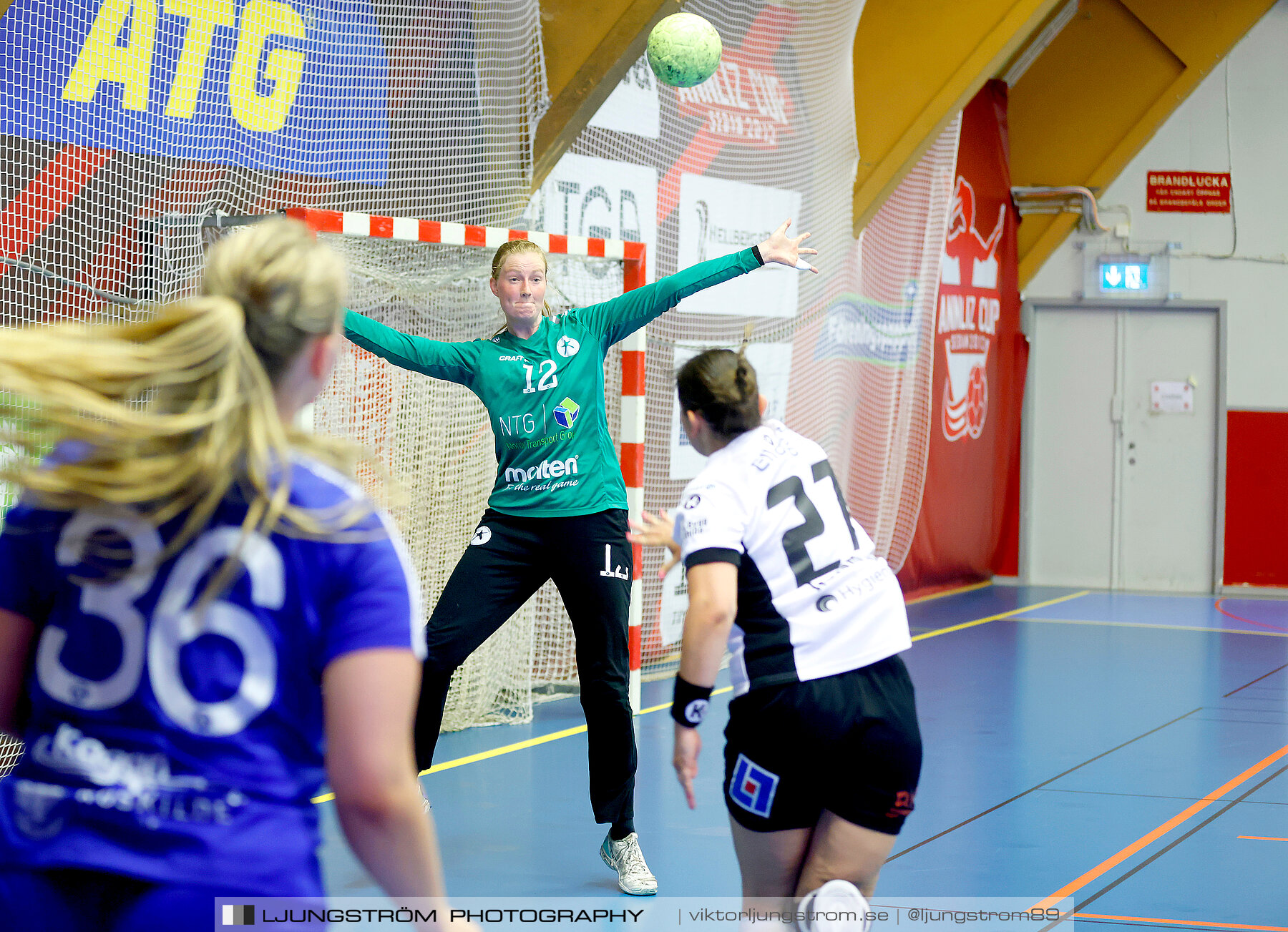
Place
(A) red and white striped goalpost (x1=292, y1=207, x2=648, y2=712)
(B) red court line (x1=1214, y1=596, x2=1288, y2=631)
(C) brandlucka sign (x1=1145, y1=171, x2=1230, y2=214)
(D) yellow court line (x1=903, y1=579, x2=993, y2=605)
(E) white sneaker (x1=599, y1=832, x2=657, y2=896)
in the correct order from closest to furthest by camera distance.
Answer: (E) white sneaker (x1=599, y1=832, x2=657, y2=896) < (A) red and white striped goalpost (x1=292, y1=207, x2=648, y2=712) < (B) red court line (x1=1214, y1=596, x2=1288, y2=631) < (D) yellow court line (x1=903, y1=579, x2=993, y2=605) < (C) brandlucka sign (x1=1145, y1=171, x2=1230, y2=214)

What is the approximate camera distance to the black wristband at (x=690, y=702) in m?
2.58

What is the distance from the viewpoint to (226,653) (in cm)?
136

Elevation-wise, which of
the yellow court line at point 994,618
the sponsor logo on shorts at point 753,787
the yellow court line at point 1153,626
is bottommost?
the yellow court line at point 1153,626

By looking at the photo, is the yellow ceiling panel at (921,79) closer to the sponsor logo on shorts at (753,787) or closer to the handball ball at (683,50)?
the handball ball at (683,50)

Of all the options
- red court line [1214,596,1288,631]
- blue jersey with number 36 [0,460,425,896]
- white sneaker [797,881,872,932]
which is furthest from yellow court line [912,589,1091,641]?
blue jersey with number 36 [0,460,425,896]

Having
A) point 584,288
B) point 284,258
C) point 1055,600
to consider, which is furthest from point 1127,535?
point 284,258

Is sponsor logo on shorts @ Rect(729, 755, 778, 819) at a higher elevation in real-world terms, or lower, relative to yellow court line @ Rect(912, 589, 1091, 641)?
higher

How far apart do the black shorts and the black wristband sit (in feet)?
0.37

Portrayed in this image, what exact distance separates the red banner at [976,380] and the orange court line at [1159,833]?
Result: 5837mm

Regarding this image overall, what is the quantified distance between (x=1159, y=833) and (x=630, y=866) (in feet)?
6.52

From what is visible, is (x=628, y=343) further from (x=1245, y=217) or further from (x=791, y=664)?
(x=1245, y=217)

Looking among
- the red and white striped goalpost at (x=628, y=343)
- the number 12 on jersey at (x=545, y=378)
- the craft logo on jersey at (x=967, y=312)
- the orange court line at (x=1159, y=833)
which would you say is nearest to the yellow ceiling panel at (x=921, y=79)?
the craft logo on jersey at (x=967, y=312)

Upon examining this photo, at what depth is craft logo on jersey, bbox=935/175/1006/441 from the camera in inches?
483

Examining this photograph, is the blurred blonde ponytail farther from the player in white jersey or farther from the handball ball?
the handball ball
